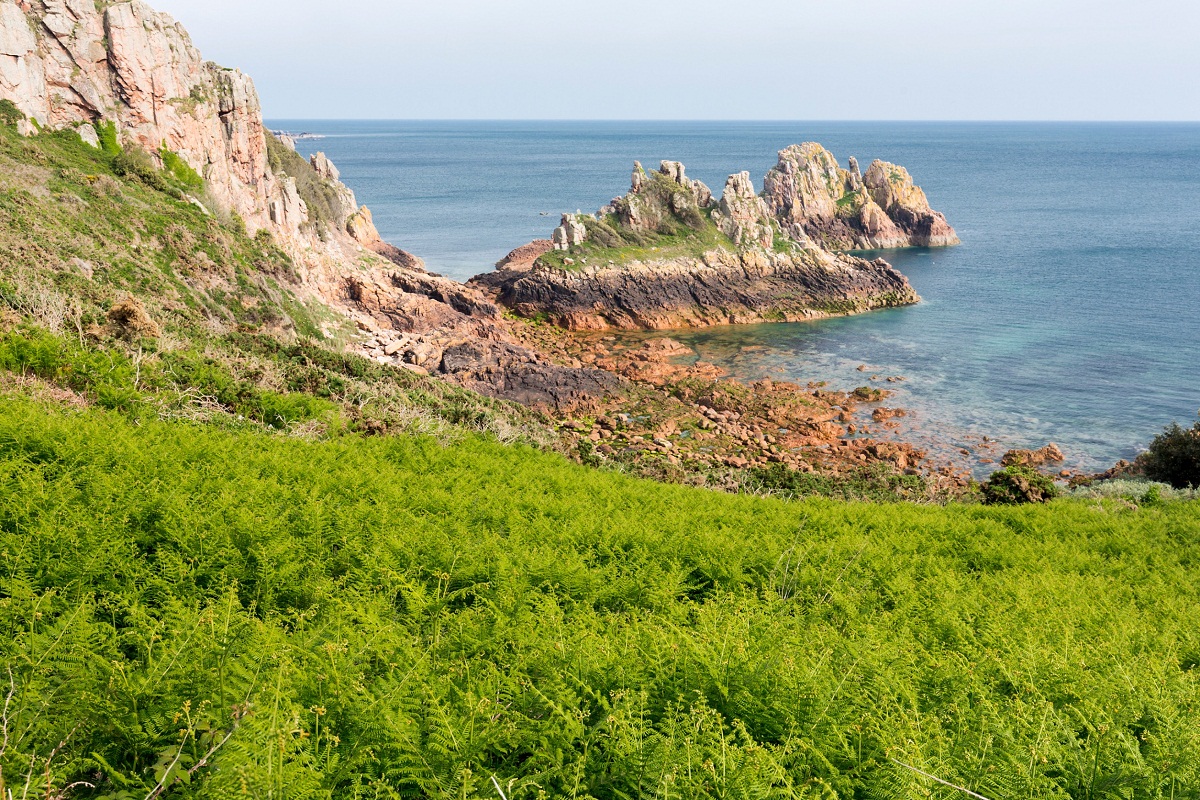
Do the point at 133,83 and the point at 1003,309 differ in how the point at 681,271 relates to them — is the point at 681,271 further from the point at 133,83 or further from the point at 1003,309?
the point at 133,83

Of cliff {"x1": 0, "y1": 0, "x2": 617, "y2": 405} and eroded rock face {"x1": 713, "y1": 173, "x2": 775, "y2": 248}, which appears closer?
cliff {"x1": 0, "y1": 0, "x2": 617, "y2": 405}

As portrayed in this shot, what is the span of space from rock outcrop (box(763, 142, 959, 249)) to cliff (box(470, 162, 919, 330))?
19.3m

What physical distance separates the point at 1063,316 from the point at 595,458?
4430cm

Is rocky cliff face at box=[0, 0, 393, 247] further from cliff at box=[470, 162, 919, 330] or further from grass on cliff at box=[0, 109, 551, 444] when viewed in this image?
cliff at box=[470, 162, 919, 330]

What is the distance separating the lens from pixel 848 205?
81.9 metres

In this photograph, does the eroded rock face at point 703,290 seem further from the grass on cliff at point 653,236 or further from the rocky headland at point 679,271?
the grass on cliff at point 653,236

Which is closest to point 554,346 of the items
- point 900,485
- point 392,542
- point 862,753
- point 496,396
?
point 496,396

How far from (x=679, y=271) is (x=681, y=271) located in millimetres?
177

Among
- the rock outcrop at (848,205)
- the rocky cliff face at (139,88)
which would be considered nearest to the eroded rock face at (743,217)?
the rock outcrop at (848,205)

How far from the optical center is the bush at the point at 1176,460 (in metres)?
23.7

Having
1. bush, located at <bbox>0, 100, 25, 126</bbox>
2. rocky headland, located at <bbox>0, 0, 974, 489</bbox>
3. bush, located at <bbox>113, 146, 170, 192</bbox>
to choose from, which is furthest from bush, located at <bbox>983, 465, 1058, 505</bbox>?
bush, located at <bbox>0, 100, 25, 126</bbox>

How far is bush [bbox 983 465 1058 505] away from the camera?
20.9 meters

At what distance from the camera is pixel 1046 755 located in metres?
4.46

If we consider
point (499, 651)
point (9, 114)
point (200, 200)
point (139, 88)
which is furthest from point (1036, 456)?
point (9, 114)
